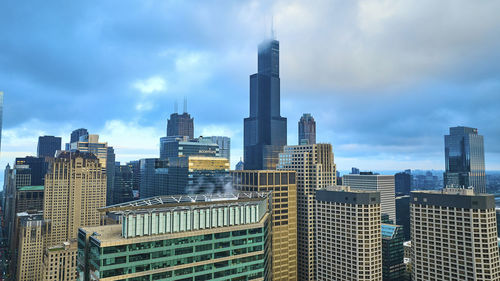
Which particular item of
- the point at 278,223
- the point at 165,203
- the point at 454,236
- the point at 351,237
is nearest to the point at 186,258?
the point at 165,203

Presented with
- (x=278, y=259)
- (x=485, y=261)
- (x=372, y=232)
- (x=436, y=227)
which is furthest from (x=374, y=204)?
(x=278, y=259)

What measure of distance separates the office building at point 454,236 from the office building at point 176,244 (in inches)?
3724

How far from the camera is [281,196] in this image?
199 m

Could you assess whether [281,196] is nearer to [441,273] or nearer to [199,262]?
[441,273]

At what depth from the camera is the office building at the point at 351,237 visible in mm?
165000

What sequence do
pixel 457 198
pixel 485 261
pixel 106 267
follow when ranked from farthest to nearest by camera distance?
pixel 457 198
pixel 485 261
pixel 106 267

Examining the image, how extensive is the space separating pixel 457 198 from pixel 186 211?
125 m

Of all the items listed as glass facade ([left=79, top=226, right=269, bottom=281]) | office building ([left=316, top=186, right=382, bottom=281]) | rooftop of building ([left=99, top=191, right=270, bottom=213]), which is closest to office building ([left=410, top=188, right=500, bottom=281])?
office building ([left=316, top=186, right=382, bottom=281])

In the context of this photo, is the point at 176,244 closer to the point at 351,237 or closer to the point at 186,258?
the point at 186,258

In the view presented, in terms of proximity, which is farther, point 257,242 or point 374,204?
point 374,204

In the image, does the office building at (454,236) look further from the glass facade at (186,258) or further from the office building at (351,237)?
the glass facade at (186,258)

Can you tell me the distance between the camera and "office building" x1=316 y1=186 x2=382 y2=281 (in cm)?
16500

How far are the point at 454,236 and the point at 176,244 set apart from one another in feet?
420

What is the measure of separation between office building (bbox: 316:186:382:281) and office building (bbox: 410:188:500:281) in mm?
19021
